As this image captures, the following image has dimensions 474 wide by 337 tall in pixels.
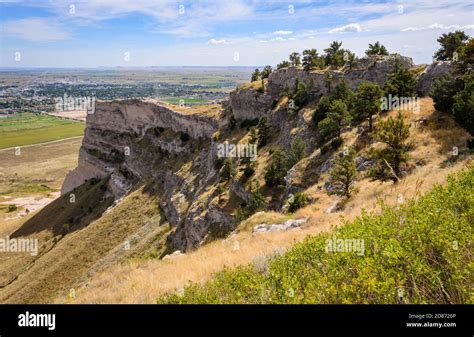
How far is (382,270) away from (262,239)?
12258 millimetres

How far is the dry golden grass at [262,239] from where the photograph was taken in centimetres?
1382

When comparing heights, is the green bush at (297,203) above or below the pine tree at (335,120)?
below

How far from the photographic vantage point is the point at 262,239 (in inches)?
794

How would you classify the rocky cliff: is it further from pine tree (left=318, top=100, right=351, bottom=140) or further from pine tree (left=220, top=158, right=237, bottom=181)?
pine tree (left=318, top=100, right=351, bottom=140)

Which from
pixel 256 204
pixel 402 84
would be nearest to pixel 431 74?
pixel 402 84

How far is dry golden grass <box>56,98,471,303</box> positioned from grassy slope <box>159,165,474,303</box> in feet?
8.18

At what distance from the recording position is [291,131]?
163 ft

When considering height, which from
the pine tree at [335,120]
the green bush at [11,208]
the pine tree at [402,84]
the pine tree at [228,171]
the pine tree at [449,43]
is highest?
the pine tree at [449,43]

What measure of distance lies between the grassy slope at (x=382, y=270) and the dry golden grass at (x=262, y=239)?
2.49 m

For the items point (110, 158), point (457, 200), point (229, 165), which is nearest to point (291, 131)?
point (229, 165)

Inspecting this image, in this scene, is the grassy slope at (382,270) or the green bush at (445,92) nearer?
the grassy slope at (382,270)

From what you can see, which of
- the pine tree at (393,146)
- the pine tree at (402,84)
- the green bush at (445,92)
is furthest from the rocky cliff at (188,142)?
the pine tree at (393,146)

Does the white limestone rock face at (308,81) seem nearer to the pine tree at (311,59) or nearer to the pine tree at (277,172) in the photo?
the pine tree at (311,59)

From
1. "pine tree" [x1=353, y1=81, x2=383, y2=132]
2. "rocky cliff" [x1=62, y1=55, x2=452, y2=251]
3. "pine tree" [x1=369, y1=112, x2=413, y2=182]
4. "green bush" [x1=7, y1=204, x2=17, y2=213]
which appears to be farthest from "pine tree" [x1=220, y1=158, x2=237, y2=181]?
"green bush" [x1=7, y1=204, x2=17, y2=213]
